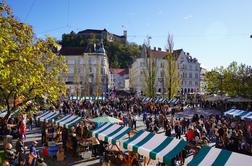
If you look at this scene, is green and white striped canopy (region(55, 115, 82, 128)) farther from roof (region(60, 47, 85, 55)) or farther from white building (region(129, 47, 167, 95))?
roof (region(60, 47, 85, 55))

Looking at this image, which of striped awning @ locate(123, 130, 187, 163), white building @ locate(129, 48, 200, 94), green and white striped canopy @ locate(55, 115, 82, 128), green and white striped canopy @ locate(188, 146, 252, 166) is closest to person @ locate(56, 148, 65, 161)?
green and white striped canopy @ locate(55, 115, 82, 128)

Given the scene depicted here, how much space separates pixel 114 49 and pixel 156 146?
105 m

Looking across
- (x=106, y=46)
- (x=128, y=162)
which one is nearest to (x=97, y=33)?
(x=106, y=46)

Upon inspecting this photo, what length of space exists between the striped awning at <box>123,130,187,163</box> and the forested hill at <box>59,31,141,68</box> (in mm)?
96176

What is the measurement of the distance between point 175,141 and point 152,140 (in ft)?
3.64

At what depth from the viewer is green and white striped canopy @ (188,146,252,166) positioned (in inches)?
348

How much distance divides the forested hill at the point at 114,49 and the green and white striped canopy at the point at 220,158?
99.1 meters

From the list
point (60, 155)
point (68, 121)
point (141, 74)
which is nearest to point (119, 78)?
point (141, 74)

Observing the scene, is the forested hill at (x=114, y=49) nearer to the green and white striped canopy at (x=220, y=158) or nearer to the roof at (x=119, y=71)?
the roof at (x=119, y=71)

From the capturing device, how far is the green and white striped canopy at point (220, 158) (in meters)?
8.84

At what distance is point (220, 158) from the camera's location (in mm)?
9266

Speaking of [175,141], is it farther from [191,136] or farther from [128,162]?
[191,136]

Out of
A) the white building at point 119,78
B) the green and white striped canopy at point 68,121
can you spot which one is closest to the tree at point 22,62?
the green and white striped canopy at point 68,121

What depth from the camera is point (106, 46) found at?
113312 mm
